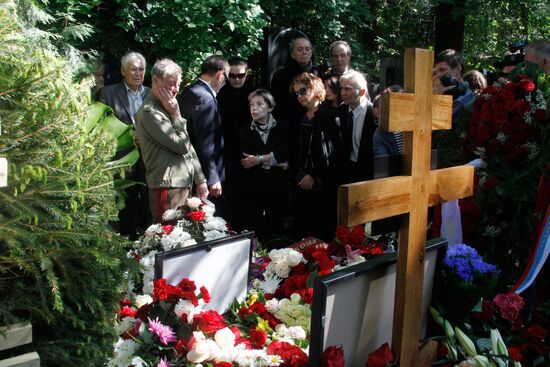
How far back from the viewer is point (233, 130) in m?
5.63

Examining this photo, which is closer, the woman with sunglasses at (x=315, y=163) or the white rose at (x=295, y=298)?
the white rose at (x=295, y=298)

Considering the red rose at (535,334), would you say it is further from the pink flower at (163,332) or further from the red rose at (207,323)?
the pink flower at (163,332)

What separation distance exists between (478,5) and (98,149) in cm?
937

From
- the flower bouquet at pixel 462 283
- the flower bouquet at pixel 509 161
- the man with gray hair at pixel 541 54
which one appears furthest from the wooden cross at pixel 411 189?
the man with gray hair at pixel 541 54

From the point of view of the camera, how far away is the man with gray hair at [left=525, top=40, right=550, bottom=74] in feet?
15.0

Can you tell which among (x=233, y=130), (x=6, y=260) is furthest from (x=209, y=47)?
(x=6, y=260)

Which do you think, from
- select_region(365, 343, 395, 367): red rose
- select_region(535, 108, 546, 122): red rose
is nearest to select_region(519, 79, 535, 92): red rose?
select_region(535, 108, 546, 122): red rose

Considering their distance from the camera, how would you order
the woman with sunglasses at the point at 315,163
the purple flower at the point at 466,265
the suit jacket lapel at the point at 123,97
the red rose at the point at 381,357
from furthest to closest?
1. the suit jacket lapel at the point at 123,97
2. the woman with sunglasses at the point at 315,163
3. the purple flower at the point at 466,265
4. the red rose at the point at 381,357

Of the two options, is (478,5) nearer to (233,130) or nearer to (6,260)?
(233,130)

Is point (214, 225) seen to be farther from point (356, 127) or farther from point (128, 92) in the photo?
point (128, 92)

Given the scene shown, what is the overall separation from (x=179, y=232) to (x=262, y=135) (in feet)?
6.46

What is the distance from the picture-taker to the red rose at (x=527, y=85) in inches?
144

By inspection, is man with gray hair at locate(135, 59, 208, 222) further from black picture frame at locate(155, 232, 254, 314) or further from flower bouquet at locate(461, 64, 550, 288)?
flower bouquet at locate(461, 64, 550, 288)

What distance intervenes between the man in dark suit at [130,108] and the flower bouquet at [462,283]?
114 inches
